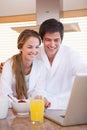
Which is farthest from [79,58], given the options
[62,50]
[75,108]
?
[75,108]

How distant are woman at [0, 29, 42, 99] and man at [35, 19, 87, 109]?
0.28ft

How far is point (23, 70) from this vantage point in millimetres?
1896

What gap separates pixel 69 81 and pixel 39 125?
903 millimetres

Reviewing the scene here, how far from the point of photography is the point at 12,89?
1857mm

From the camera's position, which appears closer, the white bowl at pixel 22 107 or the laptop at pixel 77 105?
the laptop at pixel 77 105

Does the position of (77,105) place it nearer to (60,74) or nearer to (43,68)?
(43,68)

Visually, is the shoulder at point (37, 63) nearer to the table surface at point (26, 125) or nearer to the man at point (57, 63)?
the man at point (57, 63)

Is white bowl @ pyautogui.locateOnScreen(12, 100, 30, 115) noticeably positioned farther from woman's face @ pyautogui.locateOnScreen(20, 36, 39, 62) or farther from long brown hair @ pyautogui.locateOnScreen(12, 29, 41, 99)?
woman's face @ pyautogui.locateOnScreen(20, 36, 39, 62)

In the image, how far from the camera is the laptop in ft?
3.91

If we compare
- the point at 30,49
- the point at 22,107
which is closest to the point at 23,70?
the point at 30,49

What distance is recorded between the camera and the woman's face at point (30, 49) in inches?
77.1

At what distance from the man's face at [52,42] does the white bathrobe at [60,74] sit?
0.05m

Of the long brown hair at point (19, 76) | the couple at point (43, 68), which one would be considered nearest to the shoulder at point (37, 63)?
the couple at point (43, 68)

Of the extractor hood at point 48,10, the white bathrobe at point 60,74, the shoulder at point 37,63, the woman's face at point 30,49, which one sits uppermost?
the extractor hood at point 48,10
